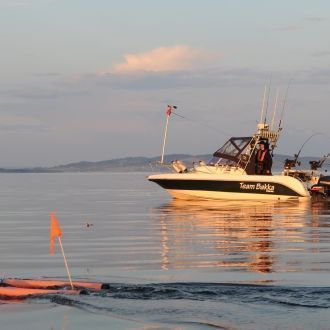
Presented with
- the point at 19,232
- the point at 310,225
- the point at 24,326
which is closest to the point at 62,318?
the point at 24,326

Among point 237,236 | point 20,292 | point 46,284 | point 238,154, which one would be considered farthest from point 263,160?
point 20,292

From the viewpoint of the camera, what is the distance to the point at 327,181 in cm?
4709

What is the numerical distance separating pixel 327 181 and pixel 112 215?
1584 centimetres


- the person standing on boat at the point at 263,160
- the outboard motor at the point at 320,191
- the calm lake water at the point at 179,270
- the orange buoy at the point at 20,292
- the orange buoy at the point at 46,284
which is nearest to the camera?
the calm lake water at the point at 179,270

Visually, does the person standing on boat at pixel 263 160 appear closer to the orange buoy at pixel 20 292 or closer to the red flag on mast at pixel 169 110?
the red flag on mast at pixel 169 110

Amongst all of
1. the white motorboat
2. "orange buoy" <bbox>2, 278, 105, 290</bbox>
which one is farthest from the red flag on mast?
"orange buoy" <bbox>2, 278, 105, 290</bbox>

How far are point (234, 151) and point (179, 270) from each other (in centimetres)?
2875

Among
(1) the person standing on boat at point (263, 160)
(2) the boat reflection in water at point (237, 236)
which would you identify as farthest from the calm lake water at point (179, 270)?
(1) the person standing on boat at point (263, 160)

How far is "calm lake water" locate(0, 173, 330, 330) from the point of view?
12.3m

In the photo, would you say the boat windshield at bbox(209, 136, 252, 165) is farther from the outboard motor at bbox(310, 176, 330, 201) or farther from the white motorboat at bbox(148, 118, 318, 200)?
the outboard motor at bbox(310, 176, 330, 201)

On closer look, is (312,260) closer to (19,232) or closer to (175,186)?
(19,232)

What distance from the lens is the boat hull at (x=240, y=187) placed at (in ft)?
144

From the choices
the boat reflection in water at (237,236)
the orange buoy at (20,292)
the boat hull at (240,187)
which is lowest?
the orange buoy at (20,292)

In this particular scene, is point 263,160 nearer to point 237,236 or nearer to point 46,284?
point 237,236
